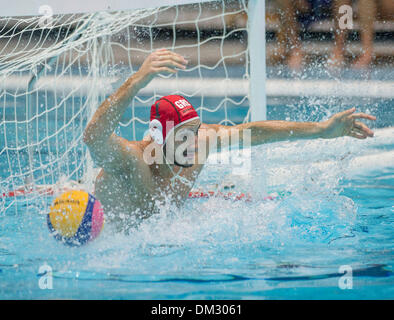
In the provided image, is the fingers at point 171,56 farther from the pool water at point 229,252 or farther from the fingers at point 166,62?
the pool water at point 229,252

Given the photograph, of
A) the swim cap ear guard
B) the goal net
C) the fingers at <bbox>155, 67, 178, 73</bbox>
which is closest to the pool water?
the swim cap ear guard

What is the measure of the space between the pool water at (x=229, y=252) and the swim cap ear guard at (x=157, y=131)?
0.51 metres

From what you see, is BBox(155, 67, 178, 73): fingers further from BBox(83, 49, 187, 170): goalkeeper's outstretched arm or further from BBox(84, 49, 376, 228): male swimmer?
BBox(84, 49, 376, 228): male swimmer

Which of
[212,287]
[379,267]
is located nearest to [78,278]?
[212,287]

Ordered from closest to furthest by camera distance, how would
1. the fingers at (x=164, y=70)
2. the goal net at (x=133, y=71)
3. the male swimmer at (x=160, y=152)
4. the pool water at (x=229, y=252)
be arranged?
the pool water at (x=229, y=252) → the fingers at (x=164, y=70) → the male swimmer at (x=160, y=152) → the goal net at (x=133, y=71)

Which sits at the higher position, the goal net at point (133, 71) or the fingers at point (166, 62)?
the goal net at point (133, 71)

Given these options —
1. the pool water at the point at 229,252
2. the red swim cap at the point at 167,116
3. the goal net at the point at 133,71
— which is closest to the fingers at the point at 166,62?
the red swim cap at the point at 167,116

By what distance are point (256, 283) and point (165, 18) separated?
836 cm

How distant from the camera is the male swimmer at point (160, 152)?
274 cm

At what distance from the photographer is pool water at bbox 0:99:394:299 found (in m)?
2.20

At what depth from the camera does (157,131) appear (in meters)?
2.84

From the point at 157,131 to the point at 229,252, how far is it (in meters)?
0.79

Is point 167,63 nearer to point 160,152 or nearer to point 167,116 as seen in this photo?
point 167,116
